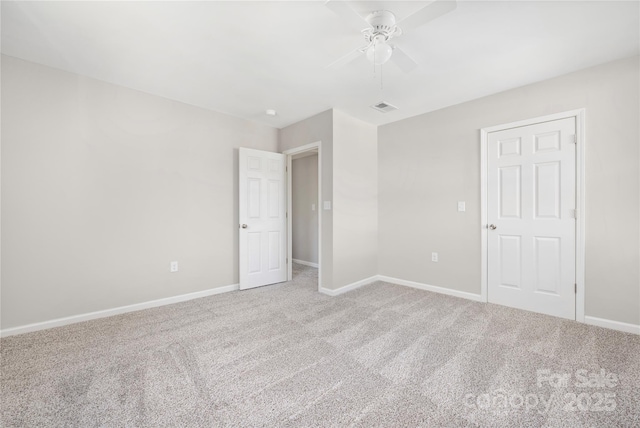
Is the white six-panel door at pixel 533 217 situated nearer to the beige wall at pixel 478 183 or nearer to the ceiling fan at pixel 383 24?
the beige wall at pixel 478 183

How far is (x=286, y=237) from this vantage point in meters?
4.16

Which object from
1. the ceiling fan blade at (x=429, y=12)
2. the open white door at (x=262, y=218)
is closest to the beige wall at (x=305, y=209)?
the open white door at (x=262, y=218)

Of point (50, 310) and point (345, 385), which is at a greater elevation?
point (50, 310)

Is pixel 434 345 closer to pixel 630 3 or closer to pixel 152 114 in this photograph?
pixel 630 3

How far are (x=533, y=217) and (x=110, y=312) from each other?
4.47m

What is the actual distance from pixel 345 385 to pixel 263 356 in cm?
67

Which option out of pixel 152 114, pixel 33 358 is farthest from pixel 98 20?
pixel 33 358

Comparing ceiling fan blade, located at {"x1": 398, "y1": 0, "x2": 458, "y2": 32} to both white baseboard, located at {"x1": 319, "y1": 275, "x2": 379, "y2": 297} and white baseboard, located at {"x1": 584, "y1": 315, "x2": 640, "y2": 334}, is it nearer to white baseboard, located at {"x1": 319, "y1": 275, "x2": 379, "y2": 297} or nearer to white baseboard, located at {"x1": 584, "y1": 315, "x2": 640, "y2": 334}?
white baseboard, located at {"x1": 319, "y1": 275, "x2": 379, "y2": 297}

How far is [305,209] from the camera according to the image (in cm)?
551

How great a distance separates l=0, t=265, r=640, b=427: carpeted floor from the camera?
4.63 feet

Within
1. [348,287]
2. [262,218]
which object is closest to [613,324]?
[348,287]

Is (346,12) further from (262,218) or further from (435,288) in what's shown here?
(435,288)

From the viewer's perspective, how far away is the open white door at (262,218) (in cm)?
363

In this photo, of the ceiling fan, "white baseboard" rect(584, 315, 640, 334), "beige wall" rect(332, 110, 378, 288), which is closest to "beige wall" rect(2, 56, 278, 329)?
"beige wall" rect(332, 110, 378, 288)
